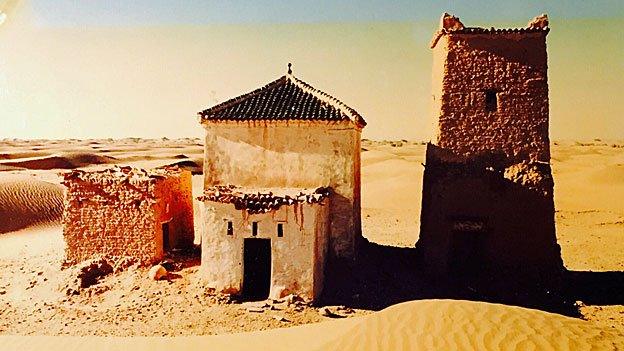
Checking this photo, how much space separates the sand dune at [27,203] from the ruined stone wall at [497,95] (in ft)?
68.1

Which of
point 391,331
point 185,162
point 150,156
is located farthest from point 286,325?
point 150,156

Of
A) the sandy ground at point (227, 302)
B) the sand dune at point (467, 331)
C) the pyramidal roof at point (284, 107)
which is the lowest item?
the sandy ground at point (227, 302)

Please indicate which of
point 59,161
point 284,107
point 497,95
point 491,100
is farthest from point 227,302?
point 59,161

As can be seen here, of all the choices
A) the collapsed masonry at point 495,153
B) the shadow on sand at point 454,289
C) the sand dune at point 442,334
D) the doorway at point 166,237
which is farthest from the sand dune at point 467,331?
the doorway at point 166,237

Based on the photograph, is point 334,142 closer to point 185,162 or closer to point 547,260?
point 547,260

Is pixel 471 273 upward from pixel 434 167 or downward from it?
downward

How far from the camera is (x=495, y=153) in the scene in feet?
46.7

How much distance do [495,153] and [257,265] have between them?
305 inches

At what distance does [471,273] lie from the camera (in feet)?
47.6

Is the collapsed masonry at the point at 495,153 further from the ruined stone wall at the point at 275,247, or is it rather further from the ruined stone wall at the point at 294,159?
the ruined stone wall at the point at 275,247

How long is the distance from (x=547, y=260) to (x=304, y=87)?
9091 mm

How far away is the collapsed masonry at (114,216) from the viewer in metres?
14.5

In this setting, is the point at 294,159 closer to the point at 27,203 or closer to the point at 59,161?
the point at 27,203

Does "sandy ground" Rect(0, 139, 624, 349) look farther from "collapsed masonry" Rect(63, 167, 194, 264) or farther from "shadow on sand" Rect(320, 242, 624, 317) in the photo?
"collapsed masonry" Rect(63, 167, 194, 264)
